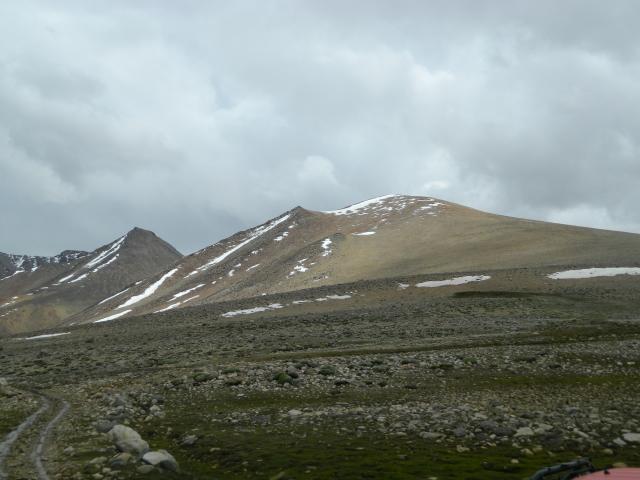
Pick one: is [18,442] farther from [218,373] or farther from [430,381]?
[430,381]

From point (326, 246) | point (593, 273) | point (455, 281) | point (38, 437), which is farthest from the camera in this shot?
point (326, 246)

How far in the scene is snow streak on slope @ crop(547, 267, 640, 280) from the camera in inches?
2770

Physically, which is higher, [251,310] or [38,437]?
[251,310]

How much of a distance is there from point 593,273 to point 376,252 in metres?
55.5

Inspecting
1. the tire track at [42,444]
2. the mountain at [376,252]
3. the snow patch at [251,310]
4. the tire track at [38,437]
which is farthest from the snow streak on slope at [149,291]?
the tire track at [42,444]

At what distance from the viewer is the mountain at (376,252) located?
96625 millimetres

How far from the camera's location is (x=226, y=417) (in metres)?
20.1

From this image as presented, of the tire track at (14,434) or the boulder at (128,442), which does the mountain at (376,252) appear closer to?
the tire track at (14,434)

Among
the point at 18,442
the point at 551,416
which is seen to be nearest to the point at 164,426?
the point at 18,442

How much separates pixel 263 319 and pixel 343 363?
3230cm

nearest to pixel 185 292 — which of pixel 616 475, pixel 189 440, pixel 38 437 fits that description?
pixel 38 437

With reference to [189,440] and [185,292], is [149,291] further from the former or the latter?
[189,440]

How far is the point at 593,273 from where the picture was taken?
7194 cm

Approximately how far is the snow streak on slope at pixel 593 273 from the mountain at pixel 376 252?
4.23 m
